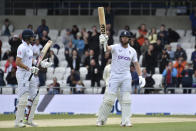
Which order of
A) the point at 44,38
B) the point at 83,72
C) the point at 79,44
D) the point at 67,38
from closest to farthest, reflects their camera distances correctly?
the point at 83,72, the point at 44,38, the point at 79,44, the point at 67,38

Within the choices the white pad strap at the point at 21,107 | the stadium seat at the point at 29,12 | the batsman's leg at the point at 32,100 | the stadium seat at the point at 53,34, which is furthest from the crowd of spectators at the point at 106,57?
the white pad strap at the point at 21,107

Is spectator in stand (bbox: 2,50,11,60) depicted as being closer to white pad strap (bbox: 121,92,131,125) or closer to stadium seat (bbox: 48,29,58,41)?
stadium seat (bbox: 48,29,58,41)

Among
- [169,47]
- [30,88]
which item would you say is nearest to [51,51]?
[169,47]

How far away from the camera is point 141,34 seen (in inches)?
1114

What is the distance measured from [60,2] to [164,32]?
5.92 metres

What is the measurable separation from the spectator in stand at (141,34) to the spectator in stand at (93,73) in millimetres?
3206

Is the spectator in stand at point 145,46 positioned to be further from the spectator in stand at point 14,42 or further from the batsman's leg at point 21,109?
the batsman's leg at point 21,109

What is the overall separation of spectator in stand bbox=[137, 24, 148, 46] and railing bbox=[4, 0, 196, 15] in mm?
2101

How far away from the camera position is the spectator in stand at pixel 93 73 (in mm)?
25391

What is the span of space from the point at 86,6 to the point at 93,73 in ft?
22.1

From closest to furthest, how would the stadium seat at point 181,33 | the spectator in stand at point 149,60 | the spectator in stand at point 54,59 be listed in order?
the spectator in stand at point 149,60 < the spectator in stand at point 54,59 < the stadium seat at point 181,33

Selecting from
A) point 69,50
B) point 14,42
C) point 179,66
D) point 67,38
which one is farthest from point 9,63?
point 179,66

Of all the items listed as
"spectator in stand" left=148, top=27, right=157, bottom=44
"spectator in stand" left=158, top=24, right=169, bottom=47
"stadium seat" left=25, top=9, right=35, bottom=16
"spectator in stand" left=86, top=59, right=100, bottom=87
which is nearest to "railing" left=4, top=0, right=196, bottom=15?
"stadium seat" left=25, top=9, right=35, bottom=16

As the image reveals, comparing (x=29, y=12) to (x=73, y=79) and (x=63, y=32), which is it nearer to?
(x=63, y=32)
